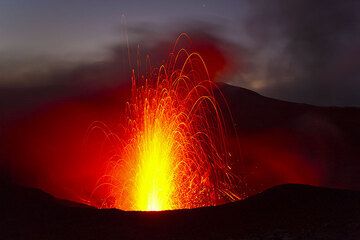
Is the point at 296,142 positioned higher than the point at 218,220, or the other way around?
the point at 218,220

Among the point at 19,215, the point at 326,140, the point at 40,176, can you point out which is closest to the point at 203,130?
the point at 326,140

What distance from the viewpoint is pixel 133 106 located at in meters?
41.2

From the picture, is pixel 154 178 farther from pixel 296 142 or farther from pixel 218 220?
pixel 296 142

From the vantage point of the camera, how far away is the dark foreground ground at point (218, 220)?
21016mm

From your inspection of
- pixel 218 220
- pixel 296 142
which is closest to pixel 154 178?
pixel 218 220

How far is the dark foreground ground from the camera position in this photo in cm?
2102

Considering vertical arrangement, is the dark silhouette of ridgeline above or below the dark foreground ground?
below

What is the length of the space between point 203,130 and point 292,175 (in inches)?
848

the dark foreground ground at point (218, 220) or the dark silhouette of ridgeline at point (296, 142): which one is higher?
the dark foreground ground at point (218, 220)

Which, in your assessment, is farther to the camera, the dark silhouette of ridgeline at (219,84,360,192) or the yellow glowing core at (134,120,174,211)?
the dark silhouette of ridgeline at (219,84,360,192)

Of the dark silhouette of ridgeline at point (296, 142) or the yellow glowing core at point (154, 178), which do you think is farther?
the dark silhouette of ridgeline at point (296, 142)

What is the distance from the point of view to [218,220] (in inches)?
908

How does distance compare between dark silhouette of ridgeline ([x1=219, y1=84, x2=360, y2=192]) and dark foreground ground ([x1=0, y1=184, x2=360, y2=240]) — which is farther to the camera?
dark silhouette of ridgeline ([x1=219, y1=84, x2=360, y2=192])

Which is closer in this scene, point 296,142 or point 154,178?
point 154,178
